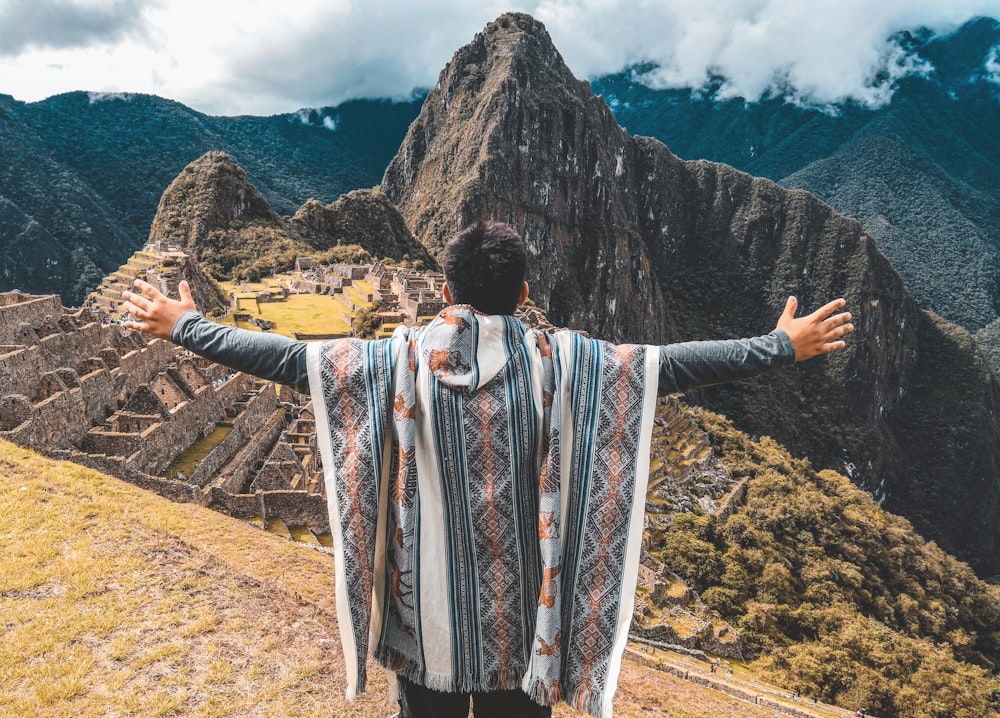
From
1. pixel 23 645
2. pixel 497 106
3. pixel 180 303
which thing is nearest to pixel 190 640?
pixel 23 645

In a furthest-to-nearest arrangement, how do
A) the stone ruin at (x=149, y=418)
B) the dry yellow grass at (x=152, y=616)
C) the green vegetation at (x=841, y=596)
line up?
1. the green vegetation at (x=841, y=596)
2. the stone ruin at (x=149, y=418)
3. the dry yellow grass at (x=152, y=616)

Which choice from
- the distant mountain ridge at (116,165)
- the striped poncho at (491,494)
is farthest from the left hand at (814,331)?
the distant mountain ridge at (116,165)

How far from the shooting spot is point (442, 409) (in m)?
2.15

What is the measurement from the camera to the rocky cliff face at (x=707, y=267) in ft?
342

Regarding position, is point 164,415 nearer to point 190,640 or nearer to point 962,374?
point 190,640

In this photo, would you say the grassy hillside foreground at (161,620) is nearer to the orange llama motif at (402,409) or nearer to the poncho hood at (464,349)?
the orange llama motif at (402,409)

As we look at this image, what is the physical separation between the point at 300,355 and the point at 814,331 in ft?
6.13

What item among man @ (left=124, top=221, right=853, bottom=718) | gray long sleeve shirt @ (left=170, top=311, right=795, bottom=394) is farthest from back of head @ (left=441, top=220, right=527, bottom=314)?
gray long sleeve shirt @ (left=170, top=311, right=795, bottom=394)

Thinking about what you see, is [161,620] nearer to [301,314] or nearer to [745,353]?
[745,353]

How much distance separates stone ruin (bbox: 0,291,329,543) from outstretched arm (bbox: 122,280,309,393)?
7371mm

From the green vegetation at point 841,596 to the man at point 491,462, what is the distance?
68.4 feet

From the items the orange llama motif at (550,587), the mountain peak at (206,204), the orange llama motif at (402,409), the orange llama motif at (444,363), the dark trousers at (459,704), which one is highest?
the mountain peak at (206,204)

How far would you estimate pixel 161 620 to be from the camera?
4.55 meters

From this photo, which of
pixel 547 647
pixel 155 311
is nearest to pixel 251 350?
pixel 155 311
